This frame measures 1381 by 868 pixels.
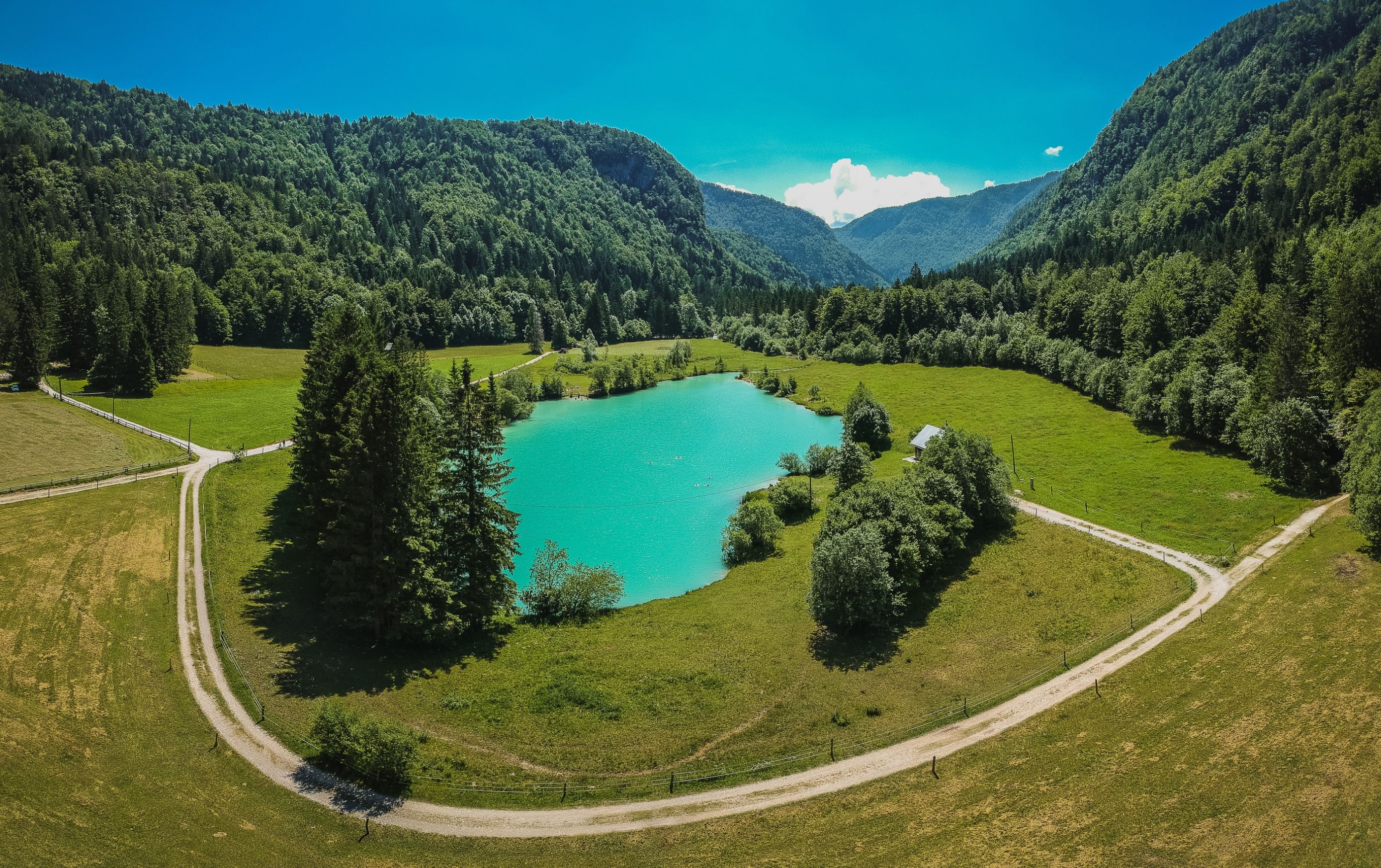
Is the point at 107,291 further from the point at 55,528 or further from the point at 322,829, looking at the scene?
the point at 322,829

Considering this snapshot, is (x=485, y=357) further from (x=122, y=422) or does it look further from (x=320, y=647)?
(x=320, y=647)

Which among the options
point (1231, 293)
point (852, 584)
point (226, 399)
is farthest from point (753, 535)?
point (1231, 293)

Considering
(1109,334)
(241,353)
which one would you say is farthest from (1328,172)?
(241,353)

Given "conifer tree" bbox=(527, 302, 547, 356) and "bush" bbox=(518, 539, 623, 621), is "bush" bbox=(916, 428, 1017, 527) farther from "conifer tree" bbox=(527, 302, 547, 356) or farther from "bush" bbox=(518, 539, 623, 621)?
"conifer tree" bbox=(527, 302, 547, 356)

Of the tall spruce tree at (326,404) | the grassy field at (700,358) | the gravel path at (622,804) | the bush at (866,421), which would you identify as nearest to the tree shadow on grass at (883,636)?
the gravel path at (622,804)

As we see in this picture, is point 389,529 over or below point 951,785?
over

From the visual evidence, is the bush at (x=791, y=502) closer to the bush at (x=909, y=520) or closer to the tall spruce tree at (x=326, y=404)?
the bush at (x=909, y=520)
